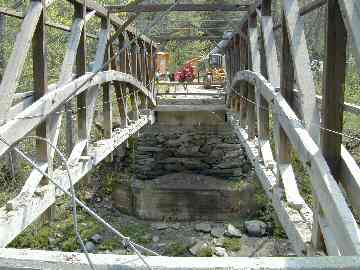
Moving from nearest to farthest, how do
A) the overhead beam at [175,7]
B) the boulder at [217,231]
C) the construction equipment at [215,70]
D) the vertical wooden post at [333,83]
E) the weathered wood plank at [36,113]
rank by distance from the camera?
the vertical wooden post at [333,83] → the weathered wood plank at [36,113] → the overhead beam at [175,7] → the boulder at [217,231] → the construction equipment at [215,70]

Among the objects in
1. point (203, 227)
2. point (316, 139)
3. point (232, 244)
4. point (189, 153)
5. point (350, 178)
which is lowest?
point (232, 244)

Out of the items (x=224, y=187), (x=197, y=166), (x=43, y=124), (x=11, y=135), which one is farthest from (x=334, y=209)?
(x=197, y=166)

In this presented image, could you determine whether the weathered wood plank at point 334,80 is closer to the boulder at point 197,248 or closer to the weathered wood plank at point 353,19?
the weathered wood plank at point 353,19

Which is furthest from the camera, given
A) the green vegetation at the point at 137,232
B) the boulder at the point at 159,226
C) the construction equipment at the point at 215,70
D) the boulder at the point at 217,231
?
the construction equipment at the point at 215,70

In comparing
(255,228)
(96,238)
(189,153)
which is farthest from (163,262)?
(189,153)

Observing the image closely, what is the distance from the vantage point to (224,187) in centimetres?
1145

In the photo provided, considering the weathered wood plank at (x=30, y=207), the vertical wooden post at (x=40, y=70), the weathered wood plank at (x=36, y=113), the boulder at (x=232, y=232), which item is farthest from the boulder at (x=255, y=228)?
the vertical wooden post at (x=40, y=70)

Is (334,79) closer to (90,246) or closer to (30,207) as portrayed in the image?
(30,207)

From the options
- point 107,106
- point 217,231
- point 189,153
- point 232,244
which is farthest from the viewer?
point 189,153

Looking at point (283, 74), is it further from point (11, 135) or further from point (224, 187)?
point (224, 187)

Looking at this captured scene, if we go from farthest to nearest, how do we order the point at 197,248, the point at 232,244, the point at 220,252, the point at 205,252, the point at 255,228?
the point at 255,228 < the point at 232,244 < the point at 197,248 < the point at 220,252 < the point at 205,252

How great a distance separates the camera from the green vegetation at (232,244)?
32.1 feet

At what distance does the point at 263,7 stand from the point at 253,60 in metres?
1.00

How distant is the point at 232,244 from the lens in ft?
32.7
